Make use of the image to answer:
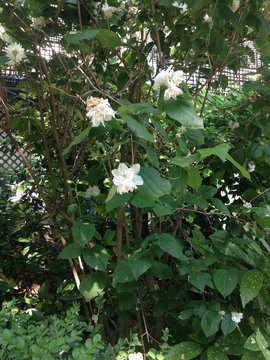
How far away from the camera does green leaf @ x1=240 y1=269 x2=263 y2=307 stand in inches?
69.8

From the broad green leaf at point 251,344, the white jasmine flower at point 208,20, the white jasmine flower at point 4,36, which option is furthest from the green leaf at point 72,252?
the white jasmine flower at point 208,20

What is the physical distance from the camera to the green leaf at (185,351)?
1.85 meters

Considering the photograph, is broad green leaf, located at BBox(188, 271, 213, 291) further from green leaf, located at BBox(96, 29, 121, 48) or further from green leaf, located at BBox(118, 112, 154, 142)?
green leaf, located at BBox(96, 29, 121, 48)

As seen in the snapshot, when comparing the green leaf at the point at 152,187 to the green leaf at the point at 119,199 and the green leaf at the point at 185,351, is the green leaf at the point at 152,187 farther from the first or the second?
the green leaf at the point at 185,351

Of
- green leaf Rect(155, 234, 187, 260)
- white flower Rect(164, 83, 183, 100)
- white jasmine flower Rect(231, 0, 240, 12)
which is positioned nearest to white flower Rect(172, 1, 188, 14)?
white jasmine flower Rect(231, 0, 240, 12)

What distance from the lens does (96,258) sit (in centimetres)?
189

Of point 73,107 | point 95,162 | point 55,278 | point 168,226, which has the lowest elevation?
point 55,278

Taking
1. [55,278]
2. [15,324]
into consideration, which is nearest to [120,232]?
[15,324]

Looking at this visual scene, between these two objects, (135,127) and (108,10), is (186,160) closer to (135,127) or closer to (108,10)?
(135,127)

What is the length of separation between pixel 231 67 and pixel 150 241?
124 centimetres

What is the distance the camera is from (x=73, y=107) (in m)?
2.27

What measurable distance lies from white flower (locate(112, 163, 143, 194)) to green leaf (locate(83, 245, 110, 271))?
0.66m

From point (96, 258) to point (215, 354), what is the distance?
676 millimetres

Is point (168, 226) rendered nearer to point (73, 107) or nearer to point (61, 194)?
point (61, 194)
